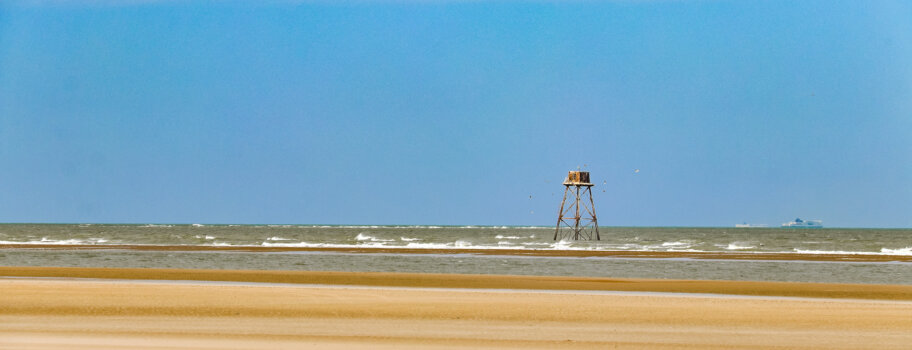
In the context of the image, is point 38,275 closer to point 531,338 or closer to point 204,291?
point 204,291

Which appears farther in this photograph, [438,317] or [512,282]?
[512,282]

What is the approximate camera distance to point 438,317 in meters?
16.4

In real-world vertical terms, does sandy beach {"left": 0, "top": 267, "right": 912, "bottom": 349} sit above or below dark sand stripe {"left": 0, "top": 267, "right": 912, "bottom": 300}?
below

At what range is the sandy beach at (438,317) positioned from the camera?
13250mm

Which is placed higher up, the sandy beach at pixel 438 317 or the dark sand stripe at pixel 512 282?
the dark sand stripe at pixel 512 282

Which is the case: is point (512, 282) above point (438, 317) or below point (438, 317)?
above

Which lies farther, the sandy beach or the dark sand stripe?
the dark sand stripe

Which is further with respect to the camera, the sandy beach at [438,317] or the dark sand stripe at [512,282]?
the dark sand stripe at [512,282]

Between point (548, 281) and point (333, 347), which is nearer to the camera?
point (333, 347)

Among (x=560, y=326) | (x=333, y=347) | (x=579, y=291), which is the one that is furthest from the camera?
(x=579, y=291)

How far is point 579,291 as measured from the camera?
23547 millimetres

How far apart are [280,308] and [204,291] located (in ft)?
13.2

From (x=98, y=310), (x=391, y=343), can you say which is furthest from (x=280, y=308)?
(x=391, y=343)

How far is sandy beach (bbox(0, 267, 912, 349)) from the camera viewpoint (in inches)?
522
